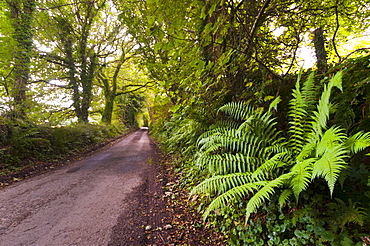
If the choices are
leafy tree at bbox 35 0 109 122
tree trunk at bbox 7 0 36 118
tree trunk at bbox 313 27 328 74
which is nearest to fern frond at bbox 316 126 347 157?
tree trunk at bbox 313 27 328 74

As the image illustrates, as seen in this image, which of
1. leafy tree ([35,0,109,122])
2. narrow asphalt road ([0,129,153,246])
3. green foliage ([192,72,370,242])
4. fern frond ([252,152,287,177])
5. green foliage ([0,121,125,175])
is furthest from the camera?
leafy tree ([35,0,109,122])

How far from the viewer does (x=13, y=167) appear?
440cm

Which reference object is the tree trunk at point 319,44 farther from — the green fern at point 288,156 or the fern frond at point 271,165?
the fern frond at point 271,165

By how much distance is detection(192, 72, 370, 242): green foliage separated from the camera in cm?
141

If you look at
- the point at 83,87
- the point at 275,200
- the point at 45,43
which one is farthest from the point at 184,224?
the point at 45,43

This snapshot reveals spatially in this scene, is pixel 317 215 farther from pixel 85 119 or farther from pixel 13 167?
pixel 85 119

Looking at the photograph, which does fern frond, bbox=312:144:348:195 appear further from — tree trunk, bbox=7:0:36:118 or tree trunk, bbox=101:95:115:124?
tree trunk, bbox=101:95:115:124

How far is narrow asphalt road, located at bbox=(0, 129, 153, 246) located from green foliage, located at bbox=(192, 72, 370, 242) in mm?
1478

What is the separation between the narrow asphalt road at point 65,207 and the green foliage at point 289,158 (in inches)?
58.2

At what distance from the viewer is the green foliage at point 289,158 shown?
1.41 m

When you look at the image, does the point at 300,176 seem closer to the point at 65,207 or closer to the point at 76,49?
the point at 65,207

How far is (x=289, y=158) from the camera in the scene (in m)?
2.02

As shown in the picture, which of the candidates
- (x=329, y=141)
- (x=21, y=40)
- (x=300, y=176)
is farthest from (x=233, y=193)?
(x=21, y=40)

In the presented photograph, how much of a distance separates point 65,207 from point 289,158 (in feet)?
11.4
